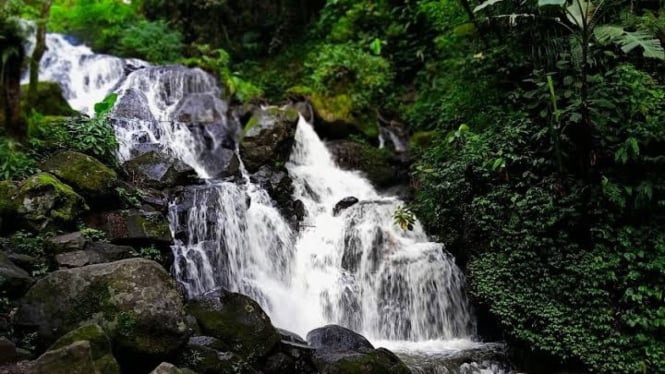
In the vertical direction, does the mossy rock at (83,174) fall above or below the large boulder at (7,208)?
above

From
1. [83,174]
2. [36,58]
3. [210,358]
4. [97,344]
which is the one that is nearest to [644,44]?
[210,358]

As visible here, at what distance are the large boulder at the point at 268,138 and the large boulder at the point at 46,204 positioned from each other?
4.09 metres

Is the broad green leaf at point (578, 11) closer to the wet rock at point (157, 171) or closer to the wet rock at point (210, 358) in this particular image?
the wet rock at point (210, 358)

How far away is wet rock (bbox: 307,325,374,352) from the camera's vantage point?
6.30 metres

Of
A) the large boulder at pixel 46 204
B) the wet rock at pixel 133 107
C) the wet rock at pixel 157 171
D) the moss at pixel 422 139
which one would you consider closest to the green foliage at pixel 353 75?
the moss at pixel 422 139

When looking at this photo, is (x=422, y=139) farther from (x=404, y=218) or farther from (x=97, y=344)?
(x=97, y=344)

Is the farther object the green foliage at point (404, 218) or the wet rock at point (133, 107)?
the wet rock at point (133, 107)

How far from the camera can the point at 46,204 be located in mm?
6535

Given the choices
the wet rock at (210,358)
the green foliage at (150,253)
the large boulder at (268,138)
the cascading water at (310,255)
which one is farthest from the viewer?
the large boulder at (268,138)

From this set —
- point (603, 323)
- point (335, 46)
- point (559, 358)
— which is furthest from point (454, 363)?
point (335, 46)

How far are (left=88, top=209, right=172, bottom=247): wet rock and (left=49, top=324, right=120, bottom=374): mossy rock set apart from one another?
295 centimetres

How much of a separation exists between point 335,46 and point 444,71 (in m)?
3.87

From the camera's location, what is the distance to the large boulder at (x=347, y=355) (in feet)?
18.3

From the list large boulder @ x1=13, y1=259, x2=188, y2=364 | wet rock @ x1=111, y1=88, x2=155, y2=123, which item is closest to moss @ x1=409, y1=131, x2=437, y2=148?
wet rock @ x1=111, y1=88, x2=155, y2=123
